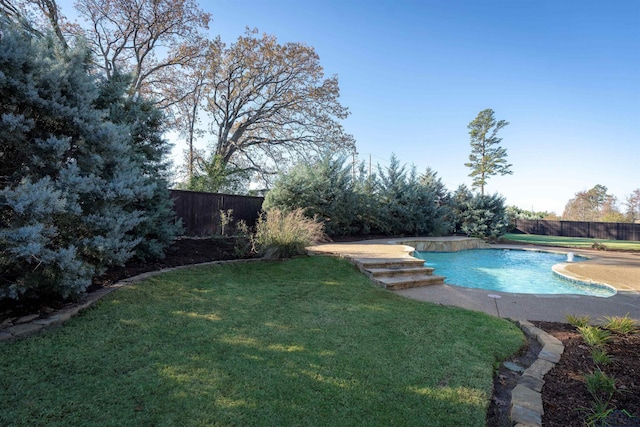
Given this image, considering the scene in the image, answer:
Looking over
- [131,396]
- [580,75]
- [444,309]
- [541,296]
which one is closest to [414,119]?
[580,75]

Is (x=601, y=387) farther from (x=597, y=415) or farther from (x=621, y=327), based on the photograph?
(x=621, y=327)

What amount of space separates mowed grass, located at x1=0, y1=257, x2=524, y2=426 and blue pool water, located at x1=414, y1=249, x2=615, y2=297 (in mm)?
4197

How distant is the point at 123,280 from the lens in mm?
3754

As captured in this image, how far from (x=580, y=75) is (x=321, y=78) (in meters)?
11.0

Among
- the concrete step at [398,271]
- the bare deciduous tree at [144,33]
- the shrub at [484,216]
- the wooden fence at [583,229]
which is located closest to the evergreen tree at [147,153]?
the concrete step at [398,271]

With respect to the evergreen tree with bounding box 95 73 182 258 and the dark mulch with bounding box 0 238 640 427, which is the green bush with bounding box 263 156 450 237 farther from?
the dark mulch with bounding box 0 238 640 427

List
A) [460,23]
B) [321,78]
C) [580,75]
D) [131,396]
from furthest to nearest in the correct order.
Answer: [321,78] < [580,75] < [460,23] < [131,396]

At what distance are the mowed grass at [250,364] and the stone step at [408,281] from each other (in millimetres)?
1134

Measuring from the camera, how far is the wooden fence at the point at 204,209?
8.28m

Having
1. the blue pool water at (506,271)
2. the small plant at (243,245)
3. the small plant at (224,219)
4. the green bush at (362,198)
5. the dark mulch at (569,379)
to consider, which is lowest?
the blue pool water at (506,271)

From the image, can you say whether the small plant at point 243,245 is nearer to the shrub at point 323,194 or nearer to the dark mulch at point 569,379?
the dark mulch at point 569,379

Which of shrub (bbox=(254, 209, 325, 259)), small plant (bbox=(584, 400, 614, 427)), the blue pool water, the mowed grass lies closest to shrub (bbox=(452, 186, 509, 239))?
the blue pool water

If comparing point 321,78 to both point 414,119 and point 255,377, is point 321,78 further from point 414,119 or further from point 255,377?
point 255,377

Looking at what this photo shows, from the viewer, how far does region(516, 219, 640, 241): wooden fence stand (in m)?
19.4
